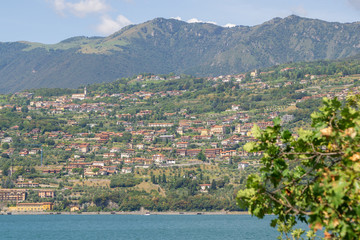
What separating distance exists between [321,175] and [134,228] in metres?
97.2

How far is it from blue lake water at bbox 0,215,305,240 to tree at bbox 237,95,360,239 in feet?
247

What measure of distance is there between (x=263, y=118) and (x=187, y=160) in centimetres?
3258

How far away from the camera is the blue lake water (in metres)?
90.5

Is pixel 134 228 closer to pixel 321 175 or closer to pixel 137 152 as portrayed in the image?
pixel 137 152

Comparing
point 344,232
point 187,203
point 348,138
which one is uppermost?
point 348,138

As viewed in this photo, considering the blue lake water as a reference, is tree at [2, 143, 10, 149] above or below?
above

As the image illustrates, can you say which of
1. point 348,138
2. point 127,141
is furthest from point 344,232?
point 127,141

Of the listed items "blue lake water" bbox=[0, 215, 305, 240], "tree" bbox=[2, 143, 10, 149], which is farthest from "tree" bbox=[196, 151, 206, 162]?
"tree" bbox=[2, 143, 10, 149]

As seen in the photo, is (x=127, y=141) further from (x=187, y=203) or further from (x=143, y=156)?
(x=187, y=203)

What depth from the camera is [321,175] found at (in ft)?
25.9

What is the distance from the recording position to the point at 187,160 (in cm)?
14638

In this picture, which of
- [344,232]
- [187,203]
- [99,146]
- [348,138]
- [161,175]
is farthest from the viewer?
[99,146]

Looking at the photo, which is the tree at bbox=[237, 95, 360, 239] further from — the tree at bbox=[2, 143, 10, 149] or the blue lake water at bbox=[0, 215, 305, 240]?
the tree at bbox=[2, 143, 10, 149]

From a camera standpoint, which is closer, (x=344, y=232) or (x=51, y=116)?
(x=344, y=232)
